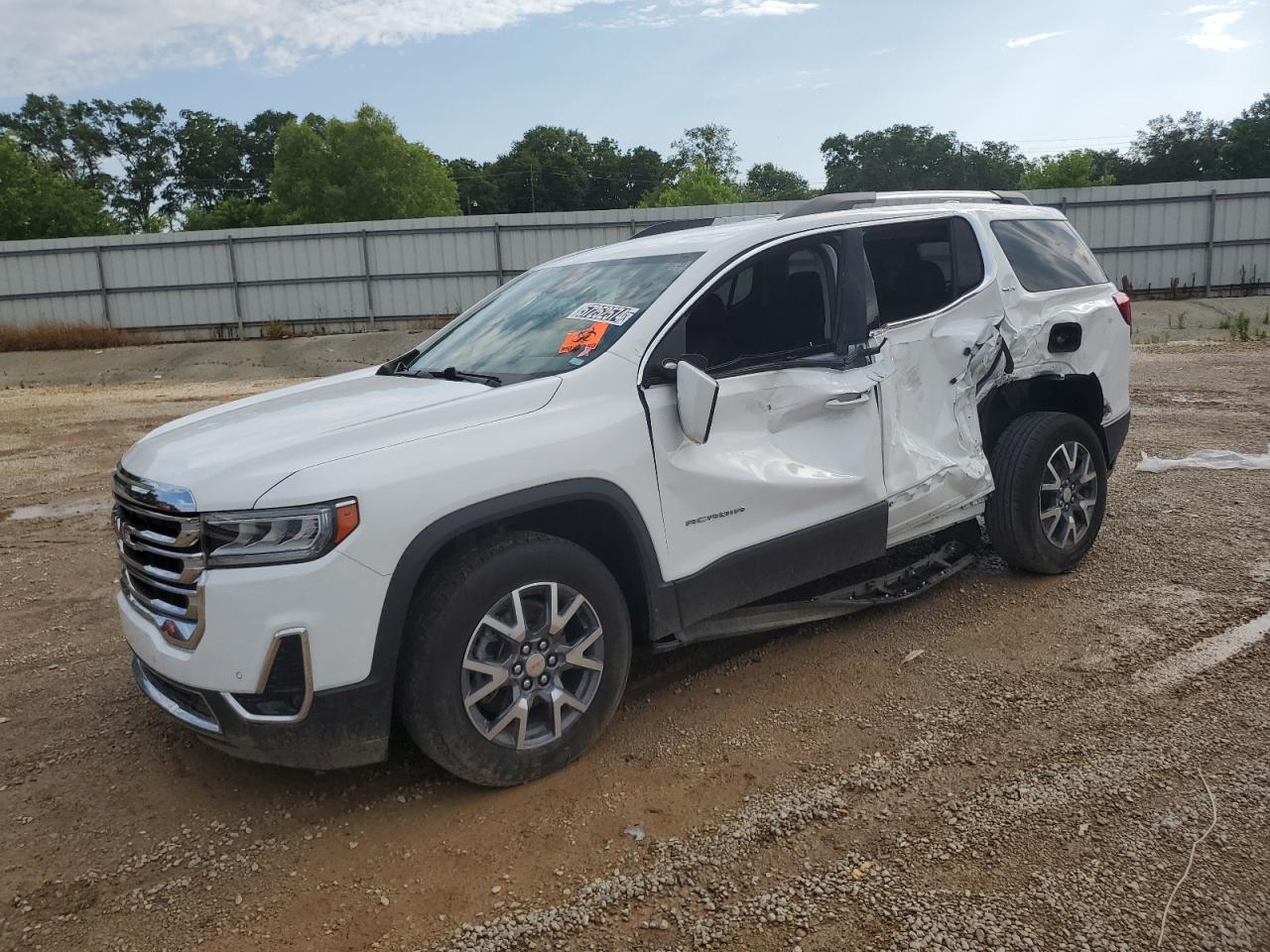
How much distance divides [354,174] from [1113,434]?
157 ft

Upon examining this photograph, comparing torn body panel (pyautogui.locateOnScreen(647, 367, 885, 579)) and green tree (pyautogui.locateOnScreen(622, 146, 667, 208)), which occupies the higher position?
green tree (pyautogui.locateOnScreen(622, 146, 667, 208))

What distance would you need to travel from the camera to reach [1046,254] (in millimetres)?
4988

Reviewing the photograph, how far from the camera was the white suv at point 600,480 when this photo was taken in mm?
2773

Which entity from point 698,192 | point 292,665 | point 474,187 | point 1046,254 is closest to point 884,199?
point 1046,254

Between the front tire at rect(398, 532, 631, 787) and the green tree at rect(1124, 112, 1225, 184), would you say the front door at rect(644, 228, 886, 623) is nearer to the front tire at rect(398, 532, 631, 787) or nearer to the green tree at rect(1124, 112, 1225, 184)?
the front tire at rect(398, 532, 631, 787)

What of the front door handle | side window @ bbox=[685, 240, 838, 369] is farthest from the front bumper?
the front door handle

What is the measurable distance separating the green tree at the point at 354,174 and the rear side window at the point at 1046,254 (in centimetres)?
4577

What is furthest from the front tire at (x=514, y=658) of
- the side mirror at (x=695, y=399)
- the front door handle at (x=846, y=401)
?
the front door handle at (x=846, y=401)

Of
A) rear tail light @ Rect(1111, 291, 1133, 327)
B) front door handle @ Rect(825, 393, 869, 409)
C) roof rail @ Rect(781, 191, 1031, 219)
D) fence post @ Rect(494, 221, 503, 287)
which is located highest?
fence post @ Rect(494, 221, 503, 287)

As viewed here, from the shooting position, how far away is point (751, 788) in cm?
313

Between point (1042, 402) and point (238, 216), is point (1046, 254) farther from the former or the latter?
point (238, 216)

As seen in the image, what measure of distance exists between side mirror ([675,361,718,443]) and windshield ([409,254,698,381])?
1.11ft

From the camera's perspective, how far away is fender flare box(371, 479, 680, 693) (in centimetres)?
281

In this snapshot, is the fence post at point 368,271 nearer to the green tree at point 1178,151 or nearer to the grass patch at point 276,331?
the grass patch at point 276,331
